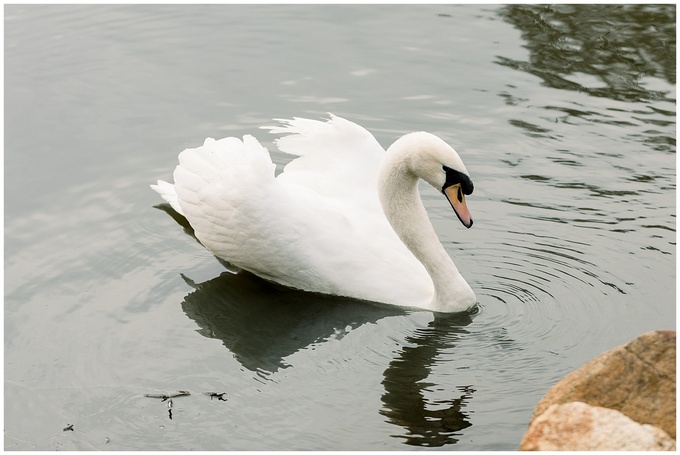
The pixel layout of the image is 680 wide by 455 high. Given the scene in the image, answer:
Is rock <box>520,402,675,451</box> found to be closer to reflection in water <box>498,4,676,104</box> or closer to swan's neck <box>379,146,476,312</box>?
swan's neck <box>379,146,476,312</box>

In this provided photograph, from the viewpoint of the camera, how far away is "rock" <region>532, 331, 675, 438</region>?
22.7ft

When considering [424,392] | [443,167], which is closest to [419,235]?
[443,167]

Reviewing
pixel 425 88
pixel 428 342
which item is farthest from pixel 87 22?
pixel 428 342

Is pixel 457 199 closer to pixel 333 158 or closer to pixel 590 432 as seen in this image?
pixel 333 158

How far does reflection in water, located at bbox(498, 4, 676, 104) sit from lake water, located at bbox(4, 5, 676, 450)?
0.12ft

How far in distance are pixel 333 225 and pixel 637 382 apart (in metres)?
3.61

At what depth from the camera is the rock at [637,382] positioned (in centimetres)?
693

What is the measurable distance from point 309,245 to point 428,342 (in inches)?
51.5

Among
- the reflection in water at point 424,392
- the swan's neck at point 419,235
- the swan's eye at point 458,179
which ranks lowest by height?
the reflection in water at point 424,392

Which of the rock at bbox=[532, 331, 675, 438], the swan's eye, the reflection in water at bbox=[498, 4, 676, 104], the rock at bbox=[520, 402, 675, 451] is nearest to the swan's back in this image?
the swan's eye

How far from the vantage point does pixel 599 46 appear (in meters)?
14.9

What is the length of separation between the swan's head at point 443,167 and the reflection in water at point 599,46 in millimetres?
4870

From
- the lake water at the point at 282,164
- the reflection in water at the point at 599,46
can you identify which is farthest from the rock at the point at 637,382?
the reflection in water at the point at 599,46

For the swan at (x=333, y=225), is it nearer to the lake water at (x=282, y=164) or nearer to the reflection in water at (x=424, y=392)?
the lake water at (x=282, y=164)
